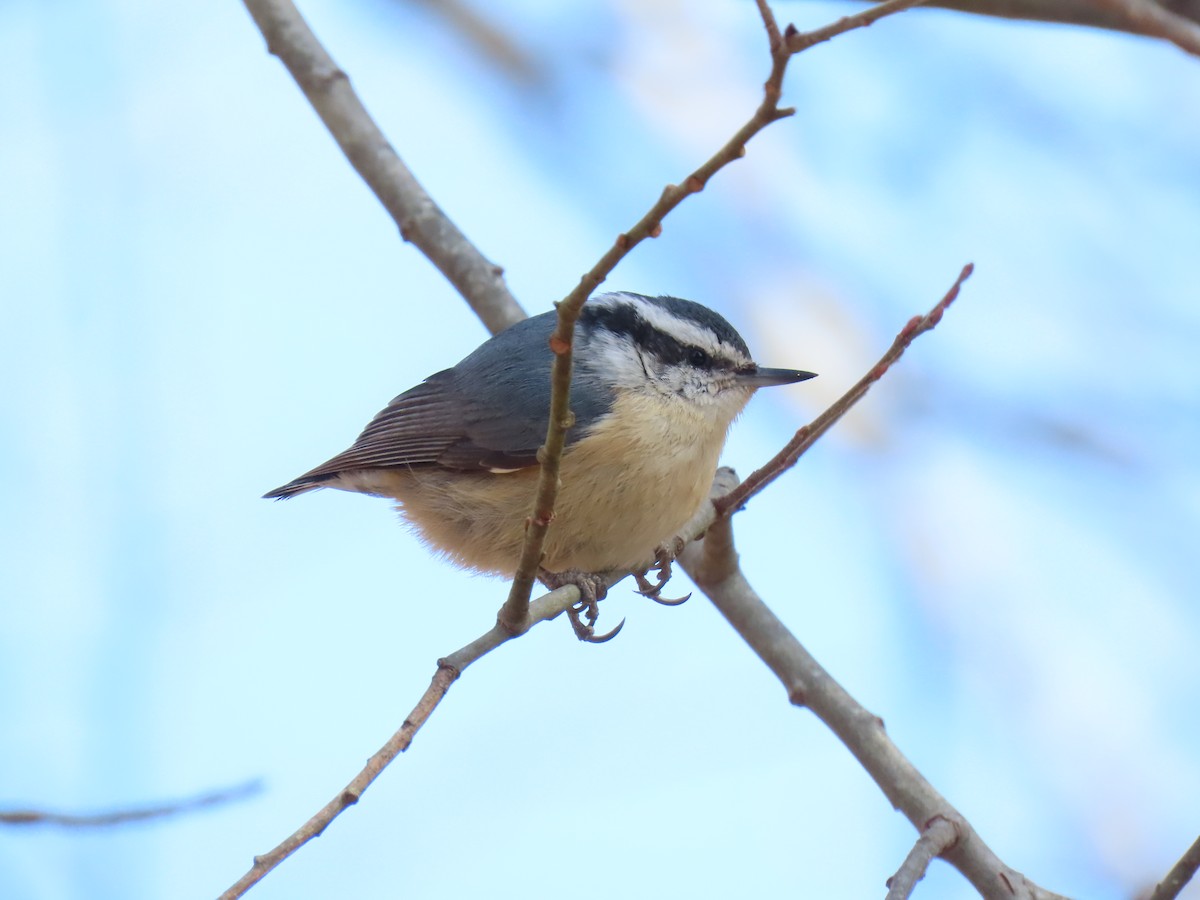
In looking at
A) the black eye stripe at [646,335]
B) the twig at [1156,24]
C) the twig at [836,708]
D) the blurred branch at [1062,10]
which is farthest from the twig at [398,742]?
the blurred branch at [1062,10]

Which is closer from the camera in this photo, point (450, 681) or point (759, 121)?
point (759, 121)

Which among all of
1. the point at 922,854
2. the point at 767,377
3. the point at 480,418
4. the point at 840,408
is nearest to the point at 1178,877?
the point at 922,854

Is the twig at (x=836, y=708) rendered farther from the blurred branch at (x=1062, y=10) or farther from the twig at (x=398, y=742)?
the blurred branch at (x=1062, y=10)

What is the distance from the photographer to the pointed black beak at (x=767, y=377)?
346cm

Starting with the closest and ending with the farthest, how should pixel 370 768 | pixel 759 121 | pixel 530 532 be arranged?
pixel 759 121 → pixel 370 768 → pixel 530 532

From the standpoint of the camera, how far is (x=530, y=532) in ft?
6.93

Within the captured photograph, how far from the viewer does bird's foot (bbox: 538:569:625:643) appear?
2.96 m

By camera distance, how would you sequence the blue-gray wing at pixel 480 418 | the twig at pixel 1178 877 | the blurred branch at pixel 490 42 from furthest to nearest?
the blurred branch at pixel 490 42 → the blue-gray wing at pixel 480 418 → the twig at pixel 1178 877

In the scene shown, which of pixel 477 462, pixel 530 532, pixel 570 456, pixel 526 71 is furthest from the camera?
pixel 526 71

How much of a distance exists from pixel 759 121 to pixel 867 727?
5.55 feet

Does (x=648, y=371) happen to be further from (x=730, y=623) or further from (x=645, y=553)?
(x=730, y=623)

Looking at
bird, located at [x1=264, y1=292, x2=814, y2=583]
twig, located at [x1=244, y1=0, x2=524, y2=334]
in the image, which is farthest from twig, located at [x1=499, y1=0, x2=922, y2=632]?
twig, located at [x1=244, y1=0, x2=524, y2=334]

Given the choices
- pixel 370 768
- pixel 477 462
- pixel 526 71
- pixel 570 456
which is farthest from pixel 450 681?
pixel 526 71

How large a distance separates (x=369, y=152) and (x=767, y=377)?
4.46 feet
